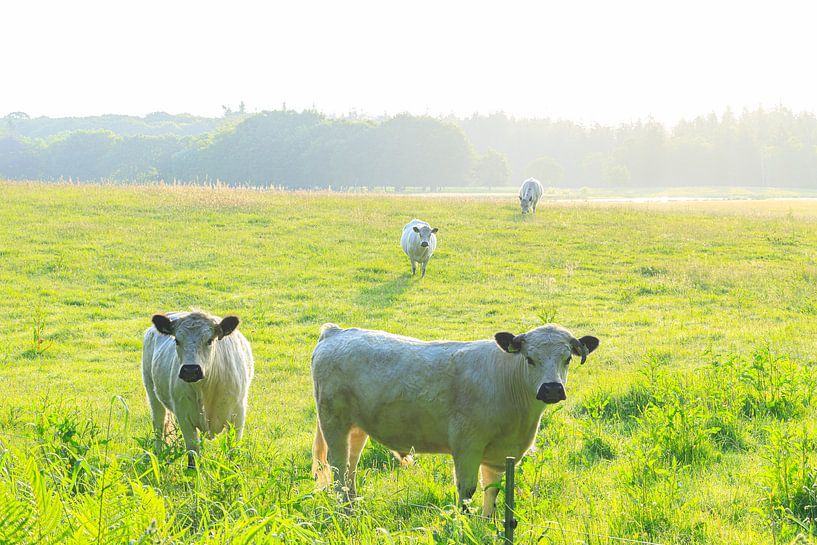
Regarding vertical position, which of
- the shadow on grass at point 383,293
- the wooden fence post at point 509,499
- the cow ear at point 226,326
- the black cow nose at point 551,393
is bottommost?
the shadow on grass at point 383,293

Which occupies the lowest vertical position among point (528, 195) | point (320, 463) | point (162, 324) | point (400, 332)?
point (400, 332)

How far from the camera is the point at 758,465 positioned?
7.47 meters

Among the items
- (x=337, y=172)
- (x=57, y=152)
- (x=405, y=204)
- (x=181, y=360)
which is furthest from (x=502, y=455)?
(x=57, y=152)

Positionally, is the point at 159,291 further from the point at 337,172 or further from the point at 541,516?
the point at 337,172

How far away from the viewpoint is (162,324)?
7.75m

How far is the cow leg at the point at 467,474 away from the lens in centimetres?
630

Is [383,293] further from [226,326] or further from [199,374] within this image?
[199,374]

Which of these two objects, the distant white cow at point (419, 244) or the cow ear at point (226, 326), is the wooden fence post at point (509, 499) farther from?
the distant white cow at point (419, 244)

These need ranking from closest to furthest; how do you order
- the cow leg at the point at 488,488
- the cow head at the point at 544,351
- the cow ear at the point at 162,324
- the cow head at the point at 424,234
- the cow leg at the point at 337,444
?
the cow head at the point at 544,351 < the cow leg at the point at 488,488 < the cow leg at the point at 337,444 < the cow ear at the point at 162,324 < the cow head at the point at 424,234

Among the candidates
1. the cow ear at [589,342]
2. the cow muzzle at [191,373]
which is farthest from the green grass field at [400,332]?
the cow ear at [589,342]

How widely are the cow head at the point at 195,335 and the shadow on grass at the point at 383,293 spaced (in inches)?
408

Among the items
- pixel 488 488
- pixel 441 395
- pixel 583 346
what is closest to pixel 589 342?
pixel 583 346

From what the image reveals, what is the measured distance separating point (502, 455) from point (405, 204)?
3299 centimetres

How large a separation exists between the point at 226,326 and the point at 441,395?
107 inches
